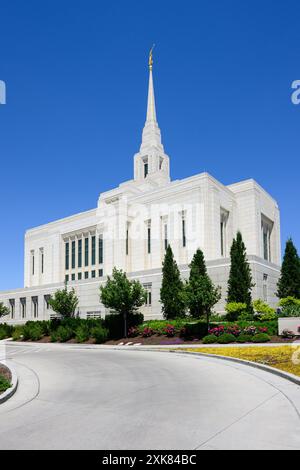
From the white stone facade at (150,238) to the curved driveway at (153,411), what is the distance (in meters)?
28.5

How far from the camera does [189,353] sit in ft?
71.5

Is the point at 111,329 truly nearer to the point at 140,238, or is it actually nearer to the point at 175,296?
the point at 175,296

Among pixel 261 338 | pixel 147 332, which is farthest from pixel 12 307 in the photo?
pixel 261 338

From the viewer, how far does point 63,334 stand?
36.5 m

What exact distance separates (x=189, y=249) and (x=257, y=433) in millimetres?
43667

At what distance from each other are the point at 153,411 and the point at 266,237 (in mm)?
55727

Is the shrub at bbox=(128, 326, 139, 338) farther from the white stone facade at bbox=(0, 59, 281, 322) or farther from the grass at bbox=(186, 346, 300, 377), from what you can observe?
the grass at bbox=(186, 346, 300, 377)

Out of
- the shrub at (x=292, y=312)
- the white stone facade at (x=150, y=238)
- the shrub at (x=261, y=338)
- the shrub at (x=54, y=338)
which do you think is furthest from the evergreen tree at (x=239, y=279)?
the shrub at (x=54, y=338)

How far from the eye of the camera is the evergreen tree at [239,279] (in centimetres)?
3784

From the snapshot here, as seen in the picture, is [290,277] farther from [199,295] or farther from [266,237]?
[266,237]

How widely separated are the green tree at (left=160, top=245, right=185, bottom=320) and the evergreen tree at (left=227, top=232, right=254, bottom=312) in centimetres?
491

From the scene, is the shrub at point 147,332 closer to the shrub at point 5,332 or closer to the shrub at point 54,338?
the shrub at point 54,338

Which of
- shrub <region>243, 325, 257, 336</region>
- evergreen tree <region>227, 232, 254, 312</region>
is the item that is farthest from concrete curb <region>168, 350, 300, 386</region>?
evergreen tree <region>227, 232, 254, 312</region>
